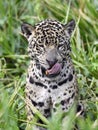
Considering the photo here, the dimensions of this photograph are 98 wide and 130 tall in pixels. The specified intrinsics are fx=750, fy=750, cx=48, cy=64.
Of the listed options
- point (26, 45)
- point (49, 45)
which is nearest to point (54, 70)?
point (49, 45)

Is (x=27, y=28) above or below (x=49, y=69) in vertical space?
above

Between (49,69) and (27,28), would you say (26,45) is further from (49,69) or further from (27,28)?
(49,69)

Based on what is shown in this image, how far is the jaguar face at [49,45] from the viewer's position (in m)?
5.48

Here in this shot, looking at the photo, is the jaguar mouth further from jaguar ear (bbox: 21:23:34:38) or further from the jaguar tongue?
jaguar ear (bbox: 21:23:34:38)

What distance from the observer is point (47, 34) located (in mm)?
5543

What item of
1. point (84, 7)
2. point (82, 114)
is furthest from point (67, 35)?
point (84, 7)

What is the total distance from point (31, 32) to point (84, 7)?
1.95 m

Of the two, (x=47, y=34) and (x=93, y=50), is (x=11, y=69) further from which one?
(x=47, y=34)

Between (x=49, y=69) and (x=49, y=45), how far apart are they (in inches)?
7.0

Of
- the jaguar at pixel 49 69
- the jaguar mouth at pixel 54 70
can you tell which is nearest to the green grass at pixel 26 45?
the jaguar at pixel 49 69

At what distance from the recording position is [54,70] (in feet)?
18.1

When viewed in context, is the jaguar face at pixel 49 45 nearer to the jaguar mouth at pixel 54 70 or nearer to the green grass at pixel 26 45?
the jaguar mouth at pixel 54 70

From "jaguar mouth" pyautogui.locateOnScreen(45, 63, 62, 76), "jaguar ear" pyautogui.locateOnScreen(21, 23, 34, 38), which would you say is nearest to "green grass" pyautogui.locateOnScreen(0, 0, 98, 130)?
"jaguar mouth" pyautogui.locateOnScreen(45, 63, 62, 76)

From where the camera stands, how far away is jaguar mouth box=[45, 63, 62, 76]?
5473 millimetres
